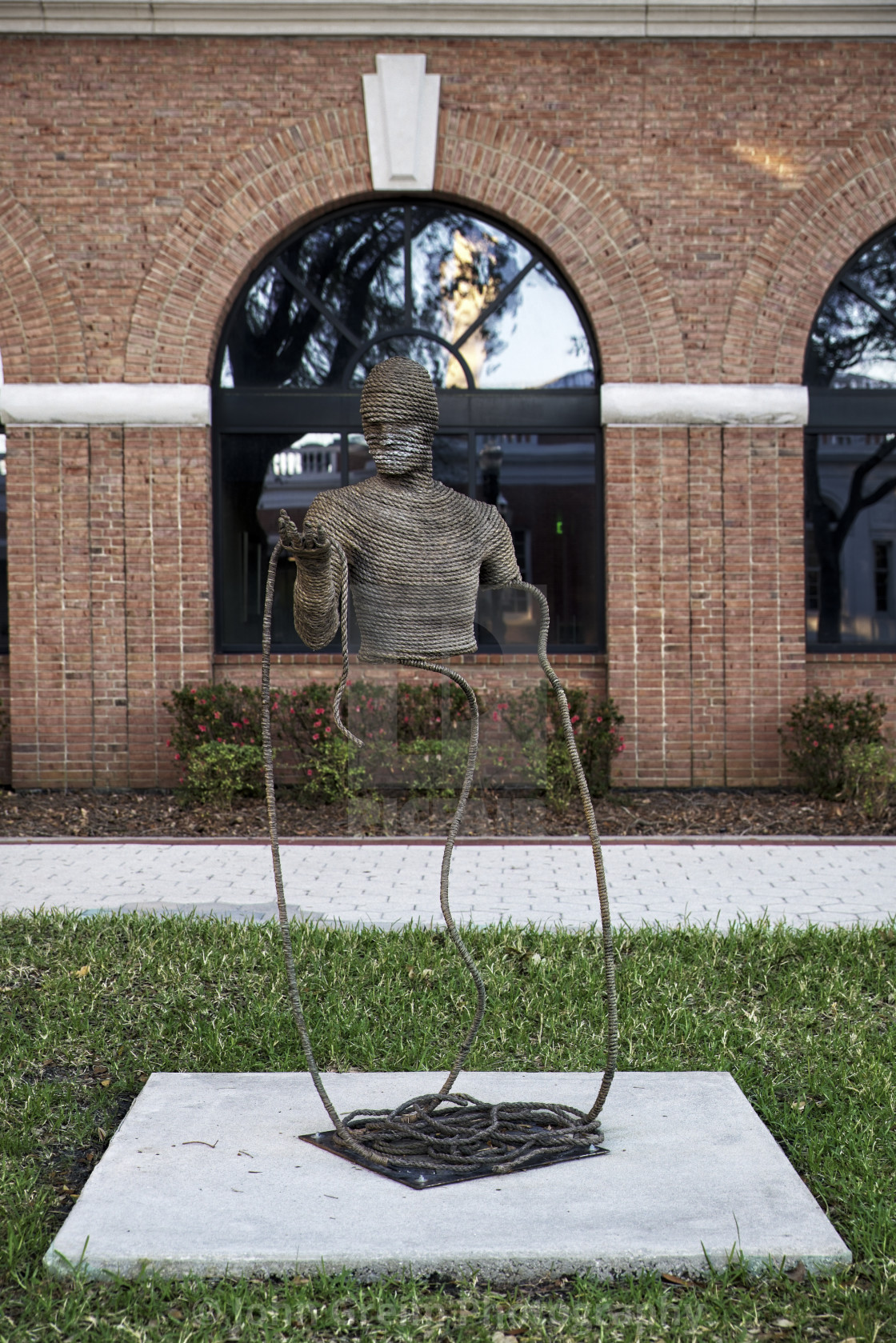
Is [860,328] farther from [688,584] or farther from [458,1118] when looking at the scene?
[458,1118]

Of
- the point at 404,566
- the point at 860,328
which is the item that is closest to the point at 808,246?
the point at 860,328

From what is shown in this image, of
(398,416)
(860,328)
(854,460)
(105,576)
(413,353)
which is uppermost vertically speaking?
(860,328)

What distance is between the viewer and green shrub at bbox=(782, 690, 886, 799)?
412 inches

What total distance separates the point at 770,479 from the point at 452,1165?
28.0 ft

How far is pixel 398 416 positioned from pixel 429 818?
634 cm

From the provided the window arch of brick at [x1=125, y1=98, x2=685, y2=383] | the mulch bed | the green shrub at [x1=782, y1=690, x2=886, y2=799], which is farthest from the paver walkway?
the window arch of brick at [x1=125, y1=98, x2=685, y2=383]

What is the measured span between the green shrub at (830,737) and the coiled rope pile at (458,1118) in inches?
274

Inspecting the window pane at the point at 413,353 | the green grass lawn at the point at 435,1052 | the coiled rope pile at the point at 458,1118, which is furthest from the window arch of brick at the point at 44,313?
the coiled rope pile at the point at 458,1118

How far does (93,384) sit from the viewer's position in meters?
10.9

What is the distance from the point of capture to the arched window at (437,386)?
37.3ft

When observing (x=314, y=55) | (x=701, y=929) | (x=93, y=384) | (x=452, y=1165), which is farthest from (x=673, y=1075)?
(x=314, y=55)

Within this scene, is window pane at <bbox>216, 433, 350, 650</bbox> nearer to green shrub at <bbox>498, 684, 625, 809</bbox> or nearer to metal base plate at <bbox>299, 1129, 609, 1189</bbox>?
green shrub at <bbox>498, 684, 625, 809</bbox>

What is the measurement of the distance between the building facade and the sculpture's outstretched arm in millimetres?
7338

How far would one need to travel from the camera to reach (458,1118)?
388cm
